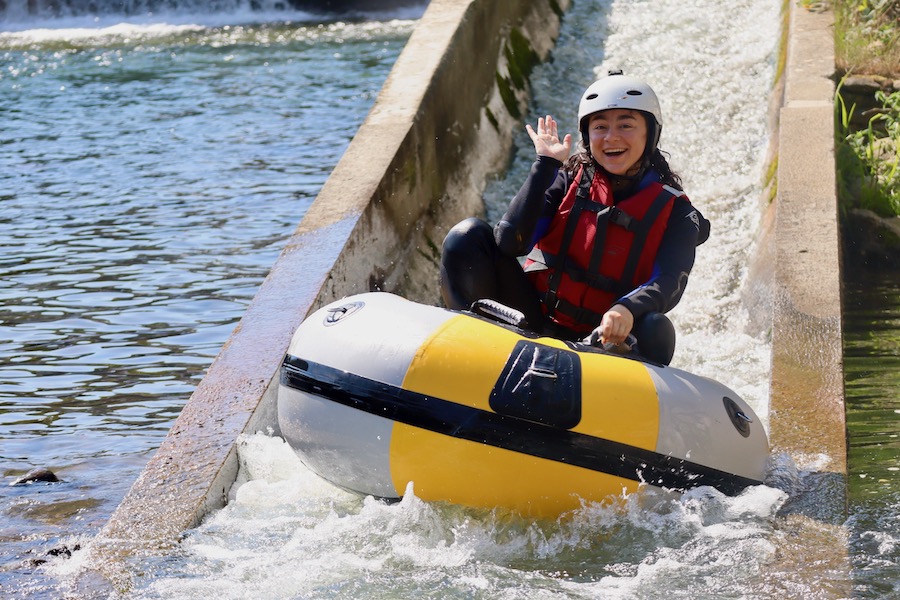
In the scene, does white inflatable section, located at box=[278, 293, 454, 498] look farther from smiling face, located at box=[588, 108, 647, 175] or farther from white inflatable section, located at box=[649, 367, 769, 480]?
smiling face, located at box=[588, 108, 647, 175]

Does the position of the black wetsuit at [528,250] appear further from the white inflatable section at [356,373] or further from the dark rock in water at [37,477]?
the dark rock in water at [37,477]

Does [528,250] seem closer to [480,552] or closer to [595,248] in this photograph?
[595,248]

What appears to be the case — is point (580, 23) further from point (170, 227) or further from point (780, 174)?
point (780, 174)

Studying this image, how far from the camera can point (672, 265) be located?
158 inches

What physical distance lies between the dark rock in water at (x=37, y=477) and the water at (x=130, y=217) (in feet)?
0.16

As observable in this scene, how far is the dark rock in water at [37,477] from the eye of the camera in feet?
15.1

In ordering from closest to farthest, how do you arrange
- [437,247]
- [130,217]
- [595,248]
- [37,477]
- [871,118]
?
[595,248]
[37,477]
[437,247]
[871,118]
[130,217]

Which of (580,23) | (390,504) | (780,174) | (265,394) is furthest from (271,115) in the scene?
(390,504)

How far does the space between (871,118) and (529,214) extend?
382 cm

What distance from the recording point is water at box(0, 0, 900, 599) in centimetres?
338

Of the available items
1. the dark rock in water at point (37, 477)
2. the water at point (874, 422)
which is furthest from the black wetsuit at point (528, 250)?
the dark rock in water at point (37, 477)

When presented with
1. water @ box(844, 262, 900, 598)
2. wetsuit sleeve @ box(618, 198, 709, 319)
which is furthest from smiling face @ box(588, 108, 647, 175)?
water @ box(844, 262, 900, 598)

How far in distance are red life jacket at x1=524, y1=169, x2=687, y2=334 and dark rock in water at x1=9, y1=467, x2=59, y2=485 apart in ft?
6.44

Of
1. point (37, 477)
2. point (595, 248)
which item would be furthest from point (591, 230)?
point (37, 477)
